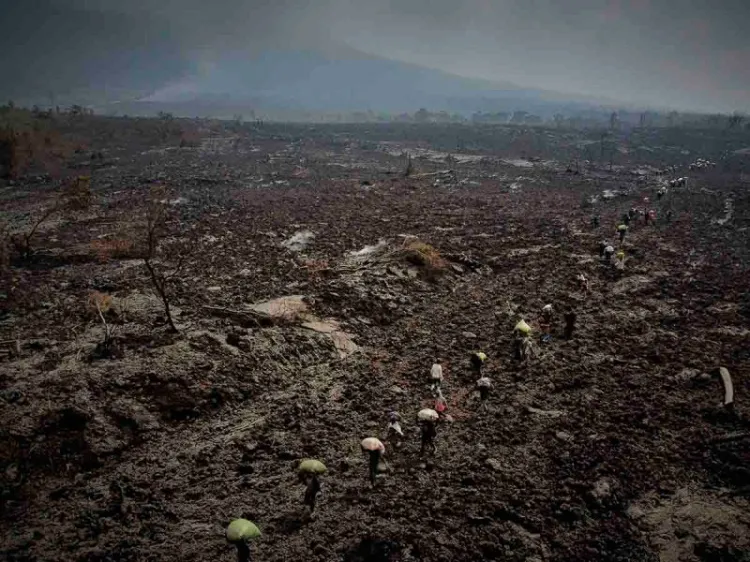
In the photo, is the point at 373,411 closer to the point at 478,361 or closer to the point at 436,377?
the point at 436,377

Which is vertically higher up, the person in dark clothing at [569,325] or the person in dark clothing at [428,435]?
the person in dark clothing at [569,325]

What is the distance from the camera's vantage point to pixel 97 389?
32.0ft

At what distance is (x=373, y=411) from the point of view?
35.0ft

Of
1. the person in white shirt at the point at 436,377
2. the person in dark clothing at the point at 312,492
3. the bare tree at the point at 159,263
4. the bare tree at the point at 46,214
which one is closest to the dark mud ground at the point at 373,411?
the person in dark clothing at the point at 312,492

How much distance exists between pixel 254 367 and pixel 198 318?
2.76 m

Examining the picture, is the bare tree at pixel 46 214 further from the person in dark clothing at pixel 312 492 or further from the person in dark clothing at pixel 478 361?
the person in dark clothing at pixel 478 361

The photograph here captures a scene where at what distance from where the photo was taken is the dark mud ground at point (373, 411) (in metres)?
7.54

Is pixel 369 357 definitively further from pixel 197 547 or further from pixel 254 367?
pixel 197 547

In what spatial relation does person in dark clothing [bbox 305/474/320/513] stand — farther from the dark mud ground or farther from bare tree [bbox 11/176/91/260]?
bare tree [bbox 11/176/91/260]

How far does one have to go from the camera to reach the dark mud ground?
24.7 ft

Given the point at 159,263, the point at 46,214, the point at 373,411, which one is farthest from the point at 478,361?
the point at 46,214

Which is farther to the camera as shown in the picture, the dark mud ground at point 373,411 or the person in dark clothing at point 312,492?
Answer: the person in dark clothing at point 312,492

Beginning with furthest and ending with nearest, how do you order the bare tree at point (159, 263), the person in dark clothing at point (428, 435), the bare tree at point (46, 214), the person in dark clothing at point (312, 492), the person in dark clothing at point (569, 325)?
the bare tree at point (46, 214), the person in dark clothing at point (569, 325), the bare tree at point (159, 263), the person in dark clothing at point (428, 435), the person in dark clothing at point (312, 492)

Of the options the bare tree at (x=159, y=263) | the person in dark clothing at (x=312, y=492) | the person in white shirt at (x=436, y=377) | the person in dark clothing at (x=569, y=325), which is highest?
the bare tree at (x=159, y=263)
